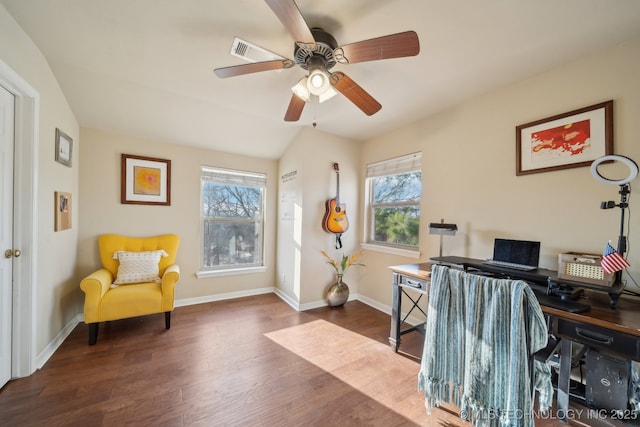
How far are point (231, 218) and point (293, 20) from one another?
2865mm

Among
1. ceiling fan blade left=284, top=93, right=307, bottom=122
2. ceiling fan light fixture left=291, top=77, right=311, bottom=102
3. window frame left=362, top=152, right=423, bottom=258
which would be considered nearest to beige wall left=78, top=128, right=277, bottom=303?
window frame left=362, top=152, right=423, bottom=258

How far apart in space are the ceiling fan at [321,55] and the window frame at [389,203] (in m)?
1.20

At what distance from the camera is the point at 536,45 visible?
1.58m

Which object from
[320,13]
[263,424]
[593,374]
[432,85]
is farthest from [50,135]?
[593,374]

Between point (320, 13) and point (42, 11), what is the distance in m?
1.75

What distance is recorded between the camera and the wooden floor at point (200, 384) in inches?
56.5

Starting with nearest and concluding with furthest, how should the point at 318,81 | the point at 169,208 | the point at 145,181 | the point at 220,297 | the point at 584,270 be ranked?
the point at 584,270 < the point at 318,81 < the point at 145,181 < the point at 169,208 < the point at 220,297

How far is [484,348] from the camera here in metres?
1.25

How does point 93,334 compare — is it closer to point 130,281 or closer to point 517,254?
point 130,281

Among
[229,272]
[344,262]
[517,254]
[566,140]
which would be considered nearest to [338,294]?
[344,262]

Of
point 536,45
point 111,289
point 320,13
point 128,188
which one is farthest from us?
point 128,188

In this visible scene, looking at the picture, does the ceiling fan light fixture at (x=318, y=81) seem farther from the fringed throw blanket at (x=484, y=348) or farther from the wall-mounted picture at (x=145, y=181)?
the wall-mounted picture at (x=145, y=181)

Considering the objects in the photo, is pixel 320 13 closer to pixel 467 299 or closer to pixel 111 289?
pixel 467 299

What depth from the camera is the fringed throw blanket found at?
3.76ft
